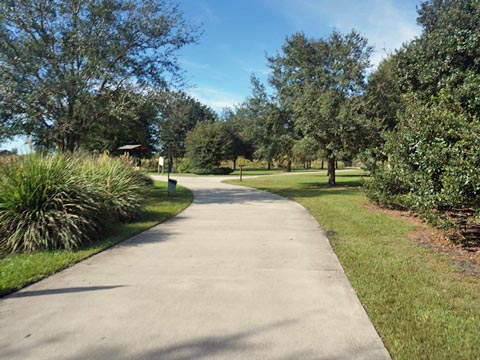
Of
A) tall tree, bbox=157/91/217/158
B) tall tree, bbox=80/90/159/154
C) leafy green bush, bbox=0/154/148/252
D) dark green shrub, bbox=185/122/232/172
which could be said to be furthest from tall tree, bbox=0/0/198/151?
dark green shrub, bbox=185/122/232/172

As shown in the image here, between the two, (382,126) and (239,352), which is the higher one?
(382,126)

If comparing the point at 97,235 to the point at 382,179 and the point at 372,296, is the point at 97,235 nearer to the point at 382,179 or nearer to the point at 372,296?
the point at 372,296

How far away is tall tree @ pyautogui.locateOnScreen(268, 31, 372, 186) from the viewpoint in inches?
688

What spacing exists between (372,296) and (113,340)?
2853mm

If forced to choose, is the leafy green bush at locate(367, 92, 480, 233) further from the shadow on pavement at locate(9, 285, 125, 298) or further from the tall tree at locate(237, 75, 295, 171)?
the tall tree at locate(237, 75, 295, 171)

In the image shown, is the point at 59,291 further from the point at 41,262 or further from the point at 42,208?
the point at 42,208

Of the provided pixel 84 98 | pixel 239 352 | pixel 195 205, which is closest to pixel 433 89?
pixel 195 205

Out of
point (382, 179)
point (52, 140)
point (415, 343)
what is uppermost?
point (52, 140)

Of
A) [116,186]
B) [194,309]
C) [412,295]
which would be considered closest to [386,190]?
[412,295]

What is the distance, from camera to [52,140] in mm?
12883

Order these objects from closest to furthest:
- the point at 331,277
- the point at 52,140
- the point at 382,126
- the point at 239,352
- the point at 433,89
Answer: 1. the point at 239,352
2. the point at 331,277
3. the point at 433,89
4. the point at 52,140
5. the point at 382,126

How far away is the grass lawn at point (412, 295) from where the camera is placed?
2809 mm

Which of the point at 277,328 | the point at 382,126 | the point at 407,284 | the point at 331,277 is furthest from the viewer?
the point at 382,126

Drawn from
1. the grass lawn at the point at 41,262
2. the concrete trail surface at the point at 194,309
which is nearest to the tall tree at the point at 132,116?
the grass lawn at the point at 41,262
